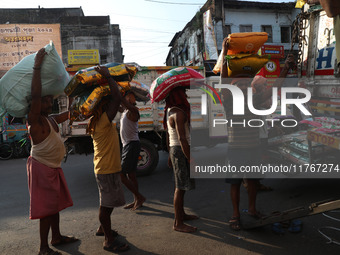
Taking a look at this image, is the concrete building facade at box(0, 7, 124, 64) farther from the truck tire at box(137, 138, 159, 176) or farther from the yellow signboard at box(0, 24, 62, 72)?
the truck tire at box(137, 138, 159, 176)

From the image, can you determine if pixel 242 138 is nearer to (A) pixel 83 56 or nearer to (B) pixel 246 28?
(A) pixel 83 56

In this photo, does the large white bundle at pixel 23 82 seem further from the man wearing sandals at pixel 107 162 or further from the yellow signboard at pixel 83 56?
the yellow signboard at pixel 83 56

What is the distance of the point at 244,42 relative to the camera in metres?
3.23

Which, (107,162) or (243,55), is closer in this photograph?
(107,162)

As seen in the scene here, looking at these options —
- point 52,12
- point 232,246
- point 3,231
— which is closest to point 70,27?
point 52,12

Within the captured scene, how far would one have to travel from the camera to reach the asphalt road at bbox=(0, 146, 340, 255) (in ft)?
10.0

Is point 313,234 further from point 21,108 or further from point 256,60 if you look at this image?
point 21,108

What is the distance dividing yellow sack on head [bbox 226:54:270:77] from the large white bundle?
72.1 inches

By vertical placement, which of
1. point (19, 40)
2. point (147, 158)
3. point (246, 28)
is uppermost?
point (246, 28)

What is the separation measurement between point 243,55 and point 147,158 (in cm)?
377

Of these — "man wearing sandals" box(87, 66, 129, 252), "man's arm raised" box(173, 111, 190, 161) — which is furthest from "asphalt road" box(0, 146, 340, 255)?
"man's arm raised" box(173, 111, 190, 161)

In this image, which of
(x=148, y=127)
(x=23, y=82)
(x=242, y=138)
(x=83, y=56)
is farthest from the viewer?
(x=83, y=56)

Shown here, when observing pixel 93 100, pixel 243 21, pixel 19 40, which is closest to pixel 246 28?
pixel 243 21

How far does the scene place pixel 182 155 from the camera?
343 cm
